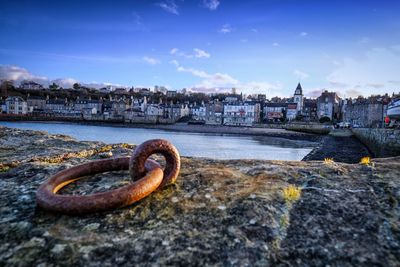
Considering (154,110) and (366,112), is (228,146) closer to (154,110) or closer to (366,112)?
(366,112)

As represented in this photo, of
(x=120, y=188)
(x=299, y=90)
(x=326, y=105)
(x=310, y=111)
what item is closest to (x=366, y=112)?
(x=326, y=105)

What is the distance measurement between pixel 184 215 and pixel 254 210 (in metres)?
0.69

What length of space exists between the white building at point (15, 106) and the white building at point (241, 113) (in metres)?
115

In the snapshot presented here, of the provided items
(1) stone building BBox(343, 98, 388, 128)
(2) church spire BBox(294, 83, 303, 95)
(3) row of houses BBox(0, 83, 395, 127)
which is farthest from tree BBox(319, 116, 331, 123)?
(2) church spire BBox(294, 83, 303, 95)

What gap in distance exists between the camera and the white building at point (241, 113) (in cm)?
14438

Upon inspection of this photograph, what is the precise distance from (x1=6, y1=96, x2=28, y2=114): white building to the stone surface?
621 feet

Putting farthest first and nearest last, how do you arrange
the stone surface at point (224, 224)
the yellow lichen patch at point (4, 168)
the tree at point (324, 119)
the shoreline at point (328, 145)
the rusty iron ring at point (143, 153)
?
1. the tree at point (324, 119)
2. the shoreline at point (328, 145)
3. the yellow lichen patch at point (4, 168)
4. the rusty iron ring at point (143, 153)
5. the stone surface at point (224, 224)

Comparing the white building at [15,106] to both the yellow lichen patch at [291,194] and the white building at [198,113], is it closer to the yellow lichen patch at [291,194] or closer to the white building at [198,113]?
the white building at [198,113]

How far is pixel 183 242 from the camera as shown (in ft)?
8.13

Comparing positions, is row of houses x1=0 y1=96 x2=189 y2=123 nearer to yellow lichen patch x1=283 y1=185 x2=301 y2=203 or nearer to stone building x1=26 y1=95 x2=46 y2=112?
stone building x1=26 y1=95 x2=46 y2=112

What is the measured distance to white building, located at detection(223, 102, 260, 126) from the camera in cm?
14438

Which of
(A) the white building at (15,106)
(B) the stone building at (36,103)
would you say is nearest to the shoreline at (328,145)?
(A) the white building at (15,106)

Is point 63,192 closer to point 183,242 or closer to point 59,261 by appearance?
point 59,261

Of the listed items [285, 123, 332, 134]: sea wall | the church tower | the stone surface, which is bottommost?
[285, 123, 332, 134]: sea wall
